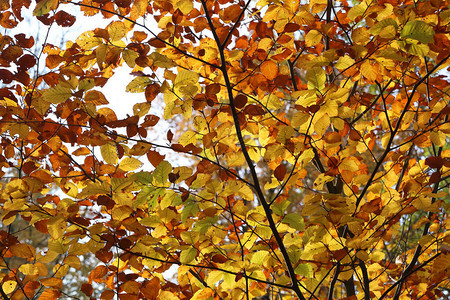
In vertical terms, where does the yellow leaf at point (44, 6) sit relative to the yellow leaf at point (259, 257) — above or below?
above

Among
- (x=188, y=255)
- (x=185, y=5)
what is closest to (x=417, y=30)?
(x=185, y=5)

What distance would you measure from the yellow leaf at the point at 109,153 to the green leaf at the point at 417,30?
3.63ft

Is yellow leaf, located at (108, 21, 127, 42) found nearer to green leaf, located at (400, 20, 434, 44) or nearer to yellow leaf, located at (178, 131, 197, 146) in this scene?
yellow leaf, located at (178, 131, 197, 146)

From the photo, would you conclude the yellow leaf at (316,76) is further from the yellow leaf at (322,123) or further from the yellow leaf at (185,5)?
the yellow leaf at (185,5)

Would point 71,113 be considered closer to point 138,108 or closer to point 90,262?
point 138,108

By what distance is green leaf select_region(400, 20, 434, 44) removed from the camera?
122 cm

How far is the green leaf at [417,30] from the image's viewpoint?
48.0 inches

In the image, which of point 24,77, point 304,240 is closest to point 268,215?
point 304,240

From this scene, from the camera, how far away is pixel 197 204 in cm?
145

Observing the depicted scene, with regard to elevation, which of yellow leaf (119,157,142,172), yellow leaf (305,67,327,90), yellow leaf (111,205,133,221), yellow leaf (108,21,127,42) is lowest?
yellow leaf (111,205,133,221)

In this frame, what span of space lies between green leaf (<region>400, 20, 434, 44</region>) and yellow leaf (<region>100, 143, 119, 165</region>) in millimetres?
1108

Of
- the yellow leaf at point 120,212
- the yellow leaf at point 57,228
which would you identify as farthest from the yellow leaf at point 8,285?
the yellow leaf at point 120,212

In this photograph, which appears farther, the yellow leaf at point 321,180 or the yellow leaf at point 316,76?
the yellow leaf at point 321,180

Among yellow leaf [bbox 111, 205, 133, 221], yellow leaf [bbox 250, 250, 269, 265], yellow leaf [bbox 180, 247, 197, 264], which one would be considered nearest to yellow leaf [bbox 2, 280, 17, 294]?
yellow leaf [bbox 111, 205, 133, 221]
